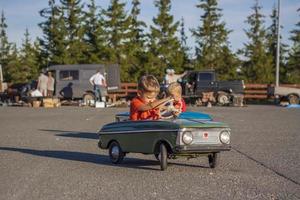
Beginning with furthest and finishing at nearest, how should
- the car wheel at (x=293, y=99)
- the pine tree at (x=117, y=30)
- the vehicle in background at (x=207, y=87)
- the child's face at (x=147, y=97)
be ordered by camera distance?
the pine tree at (x=117, y=30)
the car wheel at (x=293, y=99)
the vehicle in background at (x=207, y=87)
the child's face at (x=147, y=97)

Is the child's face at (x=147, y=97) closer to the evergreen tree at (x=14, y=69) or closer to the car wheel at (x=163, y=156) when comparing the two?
the car wheel at (x=163, y=156)

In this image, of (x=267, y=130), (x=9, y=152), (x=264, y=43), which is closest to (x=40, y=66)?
(x=264, y=43)

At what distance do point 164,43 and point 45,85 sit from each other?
63.8ft

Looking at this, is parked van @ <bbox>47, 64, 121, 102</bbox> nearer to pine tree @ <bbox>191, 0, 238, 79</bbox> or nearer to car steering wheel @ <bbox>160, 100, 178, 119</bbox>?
pine tree @ <bbox>191, 0, 238, 79</bbox>

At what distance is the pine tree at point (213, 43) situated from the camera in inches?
2196

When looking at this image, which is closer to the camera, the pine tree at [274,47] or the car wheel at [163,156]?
the car wheel at [163,156]

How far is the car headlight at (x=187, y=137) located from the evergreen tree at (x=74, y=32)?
45.7 m

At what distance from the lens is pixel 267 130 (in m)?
19.1

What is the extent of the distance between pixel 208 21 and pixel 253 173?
→ 4684cm

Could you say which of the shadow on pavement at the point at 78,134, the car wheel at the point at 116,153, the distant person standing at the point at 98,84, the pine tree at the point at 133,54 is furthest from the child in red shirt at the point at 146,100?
the pine tree at the point at 133,54

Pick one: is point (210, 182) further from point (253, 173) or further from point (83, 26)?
point (83, 26)

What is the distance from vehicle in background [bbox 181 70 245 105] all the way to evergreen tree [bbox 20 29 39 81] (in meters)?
22.7

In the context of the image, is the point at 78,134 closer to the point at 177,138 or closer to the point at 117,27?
the point at 177,138

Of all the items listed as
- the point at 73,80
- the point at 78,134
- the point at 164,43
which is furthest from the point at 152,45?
the point at 78,134
